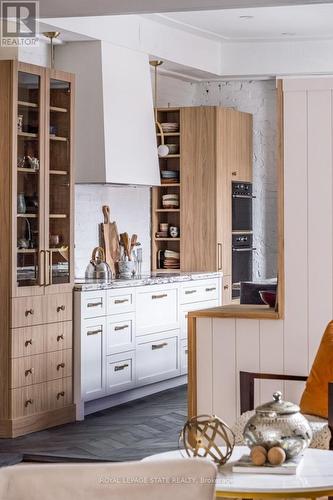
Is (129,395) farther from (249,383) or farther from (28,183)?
(249,383)

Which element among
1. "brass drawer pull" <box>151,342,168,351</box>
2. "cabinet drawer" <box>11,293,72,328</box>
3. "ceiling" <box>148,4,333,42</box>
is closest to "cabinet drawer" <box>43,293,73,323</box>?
"cabinet drawer" <box>11,293,72,328</box>

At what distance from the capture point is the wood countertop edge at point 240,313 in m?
5.37

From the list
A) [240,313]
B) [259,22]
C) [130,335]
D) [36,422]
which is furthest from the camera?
[259,22]

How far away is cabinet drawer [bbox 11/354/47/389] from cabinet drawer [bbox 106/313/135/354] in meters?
0.68

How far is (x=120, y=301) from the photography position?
731 centimetres

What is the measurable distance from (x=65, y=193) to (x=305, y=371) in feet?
7.55

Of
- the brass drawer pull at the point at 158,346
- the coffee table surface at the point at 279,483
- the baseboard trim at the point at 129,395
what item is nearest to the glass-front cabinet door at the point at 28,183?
the baseboard trim at the point at 129,395

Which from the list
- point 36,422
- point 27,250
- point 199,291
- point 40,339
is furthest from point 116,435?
point 199,291

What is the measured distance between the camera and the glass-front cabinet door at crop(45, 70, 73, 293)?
6.74 metres

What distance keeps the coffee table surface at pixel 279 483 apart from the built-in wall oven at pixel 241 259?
5.95 meters

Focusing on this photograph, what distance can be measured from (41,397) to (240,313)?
178 cm

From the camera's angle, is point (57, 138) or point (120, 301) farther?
point (120, 301)

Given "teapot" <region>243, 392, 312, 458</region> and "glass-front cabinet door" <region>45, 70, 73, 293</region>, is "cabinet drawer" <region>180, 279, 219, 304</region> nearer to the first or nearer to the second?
"glass-front cabinet door" <region>45, 70, 73, 293</region>

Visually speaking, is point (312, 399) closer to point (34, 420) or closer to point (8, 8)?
point (34, 420)
